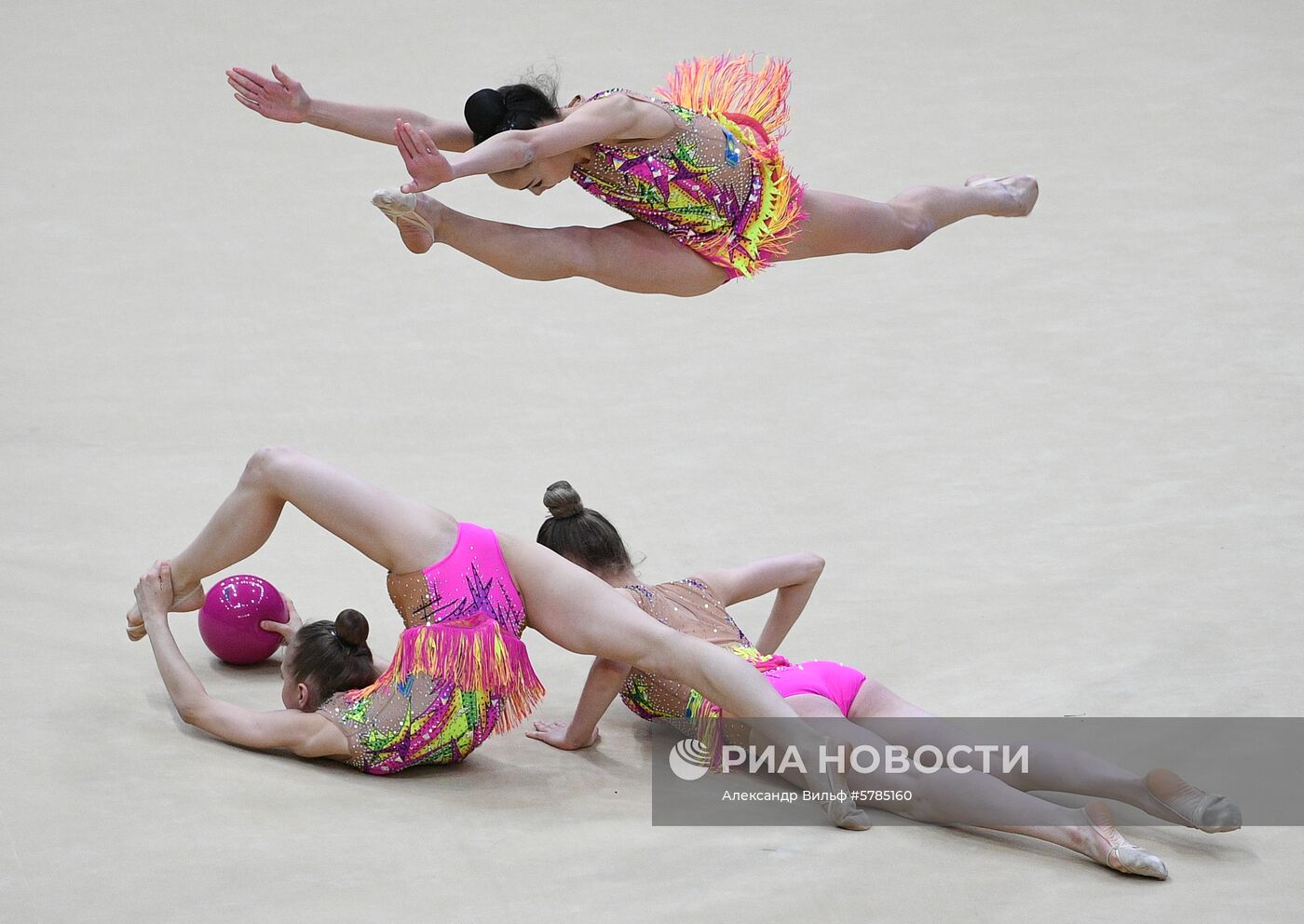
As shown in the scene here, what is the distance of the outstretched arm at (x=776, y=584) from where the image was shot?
155 inches

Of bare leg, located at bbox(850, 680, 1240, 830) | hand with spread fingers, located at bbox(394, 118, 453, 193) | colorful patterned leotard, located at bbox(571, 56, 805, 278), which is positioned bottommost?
bare leg, located at bbox(850, 680, 1240, 830)

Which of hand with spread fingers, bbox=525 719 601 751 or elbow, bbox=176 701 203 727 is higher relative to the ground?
hand with spread fingers, bbox=525 719 601 751

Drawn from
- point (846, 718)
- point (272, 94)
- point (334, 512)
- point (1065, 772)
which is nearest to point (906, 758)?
point (846, 718)

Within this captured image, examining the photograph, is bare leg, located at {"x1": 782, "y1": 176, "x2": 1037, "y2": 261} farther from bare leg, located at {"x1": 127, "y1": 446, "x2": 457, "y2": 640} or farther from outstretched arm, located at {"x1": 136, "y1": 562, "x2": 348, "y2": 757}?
outstretched arm, located at {"x1": 136, "y1": 562, "x2": 348, "y2": 757}

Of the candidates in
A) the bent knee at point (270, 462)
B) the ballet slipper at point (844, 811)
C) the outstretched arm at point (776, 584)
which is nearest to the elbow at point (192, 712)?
the bent knee at point (270, 462)

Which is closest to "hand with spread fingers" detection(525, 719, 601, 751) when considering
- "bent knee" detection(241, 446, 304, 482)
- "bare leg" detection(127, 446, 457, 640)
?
"bare leg" detection(127, 446, 457, 640)

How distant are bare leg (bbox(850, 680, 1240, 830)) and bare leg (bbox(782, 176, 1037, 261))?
50.3 inches

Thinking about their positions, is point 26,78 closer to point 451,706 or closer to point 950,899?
point 451,706

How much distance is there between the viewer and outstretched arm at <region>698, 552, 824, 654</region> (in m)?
3.94

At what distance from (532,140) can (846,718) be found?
5.01 feet

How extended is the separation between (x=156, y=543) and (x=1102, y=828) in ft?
9.66

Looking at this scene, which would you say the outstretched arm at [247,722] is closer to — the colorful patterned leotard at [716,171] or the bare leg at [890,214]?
the colorful patterned leotard at [716,171]

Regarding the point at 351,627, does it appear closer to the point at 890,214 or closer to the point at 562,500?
the point at 562,500

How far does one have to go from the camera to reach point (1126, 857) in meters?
→ 3.03
